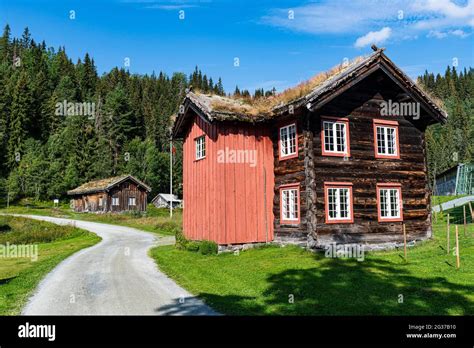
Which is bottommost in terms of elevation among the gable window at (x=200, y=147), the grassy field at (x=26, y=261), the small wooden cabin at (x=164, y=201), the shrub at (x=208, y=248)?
the grassy field at (x=26, y=261)

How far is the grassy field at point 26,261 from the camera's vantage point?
11.1 meters

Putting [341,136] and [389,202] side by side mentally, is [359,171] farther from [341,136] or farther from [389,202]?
[389,202]

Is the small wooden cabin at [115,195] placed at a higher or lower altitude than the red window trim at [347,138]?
lower

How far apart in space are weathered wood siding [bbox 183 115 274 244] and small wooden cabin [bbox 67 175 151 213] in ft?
123

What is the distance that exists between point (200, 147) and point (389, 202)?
1021cm

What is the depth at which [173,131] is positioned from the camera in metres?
23.0

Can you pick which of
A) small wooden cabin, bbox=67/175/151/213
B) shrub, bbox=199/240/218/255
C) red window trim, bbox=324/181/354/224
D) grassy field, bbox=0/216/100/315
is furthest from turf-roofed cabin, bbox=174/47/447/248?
small wooden cabin, bbox=67/175/151/213

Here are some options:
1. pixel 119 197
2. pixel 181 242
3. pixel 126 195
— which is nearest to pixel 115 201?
pixel 119 197

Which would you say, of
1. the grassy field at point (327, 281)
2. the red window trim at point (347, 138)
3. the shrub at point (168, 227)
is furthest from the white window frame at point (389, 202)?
the shrub at point (168, 227)

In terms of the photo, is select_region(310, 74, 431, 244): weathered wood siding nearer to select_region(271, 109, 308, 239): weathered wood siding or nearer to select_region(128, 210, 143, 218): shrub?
select_region(271, 109, 308, 239): weathered wood siding

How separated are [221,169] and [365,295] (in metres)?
Result: 9.86

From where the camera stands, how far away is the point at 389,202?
19.4 meters

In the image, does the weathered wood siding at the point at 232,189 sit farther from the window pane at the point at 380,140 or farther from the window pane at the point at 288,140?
the window pane at the point at 380,140
